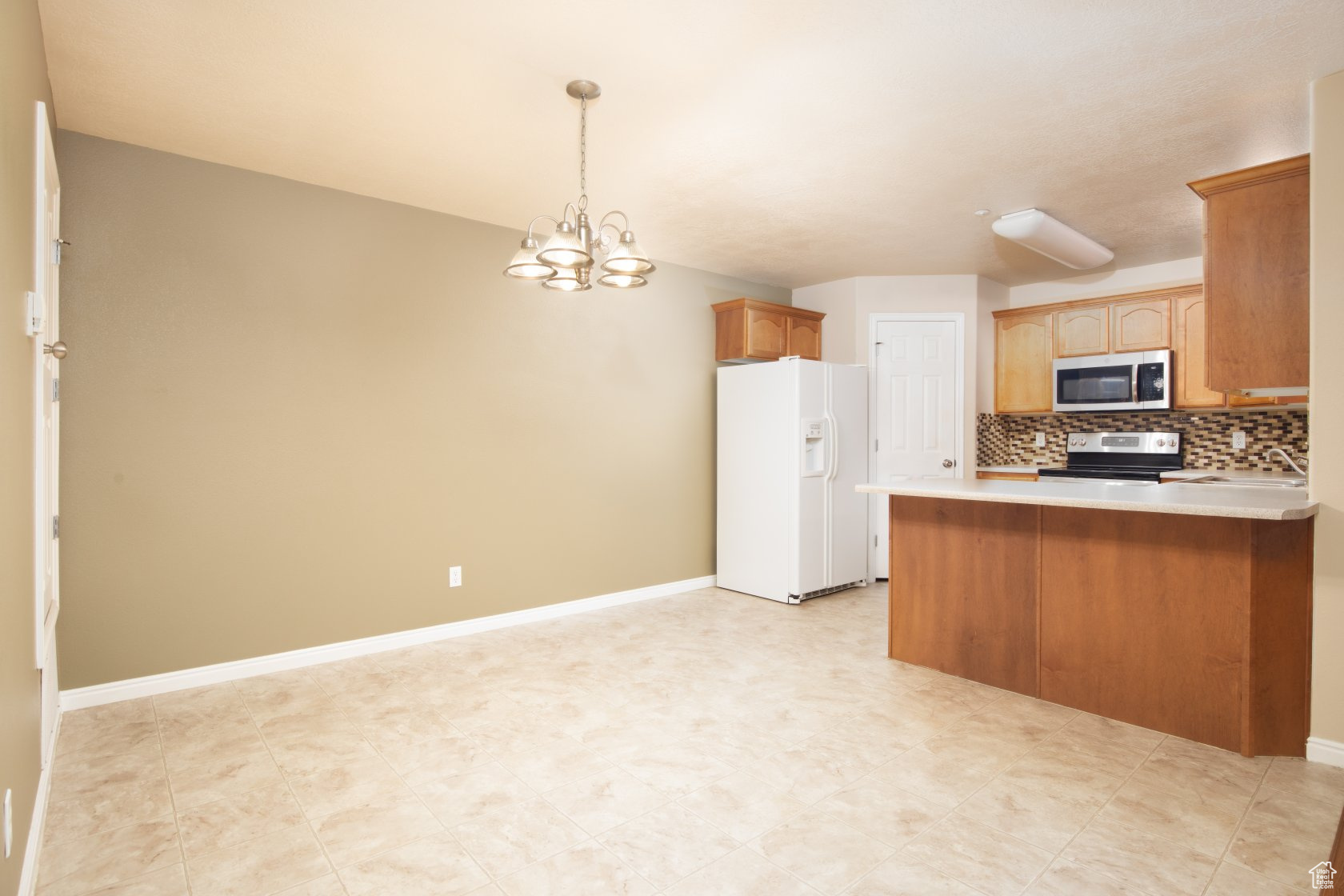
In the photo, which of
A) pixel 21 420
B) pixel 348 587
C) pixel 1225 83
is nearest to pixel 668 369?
pixel 348 587

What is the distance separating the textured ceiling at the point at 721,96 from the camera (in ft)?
6.93

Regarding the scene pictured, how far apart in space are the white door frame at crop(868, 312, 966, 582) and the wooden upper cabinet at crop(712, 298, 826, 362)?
494 millimetres

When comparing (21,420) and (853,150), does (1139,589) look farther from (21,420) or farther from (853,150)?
(21,420)

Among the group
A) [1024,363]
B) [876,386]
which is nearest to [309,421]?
[876,386]

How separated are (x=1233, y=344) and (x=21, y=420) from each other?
13.3ft

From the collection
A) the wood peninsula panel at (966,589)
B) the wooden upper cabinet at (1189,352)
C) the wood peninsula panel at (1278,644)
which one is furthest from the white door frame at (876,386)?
the wood peninsula panel at (1278,644)

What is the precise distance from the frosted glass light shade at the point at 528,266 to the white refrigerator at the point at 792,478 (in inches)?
101

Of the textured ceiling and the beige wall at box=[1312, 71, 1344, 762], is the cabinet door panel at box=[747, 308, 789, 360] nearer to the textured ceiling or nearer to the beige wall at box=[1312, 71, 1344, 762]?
the textured ceiling

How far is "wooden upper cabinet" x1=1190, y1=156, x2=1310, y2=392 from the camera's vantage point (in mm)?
2566

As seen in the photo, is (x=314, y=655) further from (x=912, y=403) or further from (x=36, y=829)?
(x=912, y=403)

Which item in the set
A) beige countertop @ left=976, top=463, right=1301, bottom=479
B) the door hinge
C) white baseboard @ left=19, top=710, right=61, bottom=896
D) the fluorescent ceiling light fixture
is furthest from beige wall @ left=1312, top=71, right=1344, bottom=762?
the door hinge

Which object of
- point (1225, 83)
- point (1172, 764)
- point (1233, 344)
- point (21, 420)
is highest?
point (1225, 83)

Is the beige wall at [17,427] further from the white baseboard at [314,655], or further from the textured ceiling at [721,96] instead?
the white baseboard at [314,655]

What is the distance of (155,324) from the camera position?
3033 millimetres
